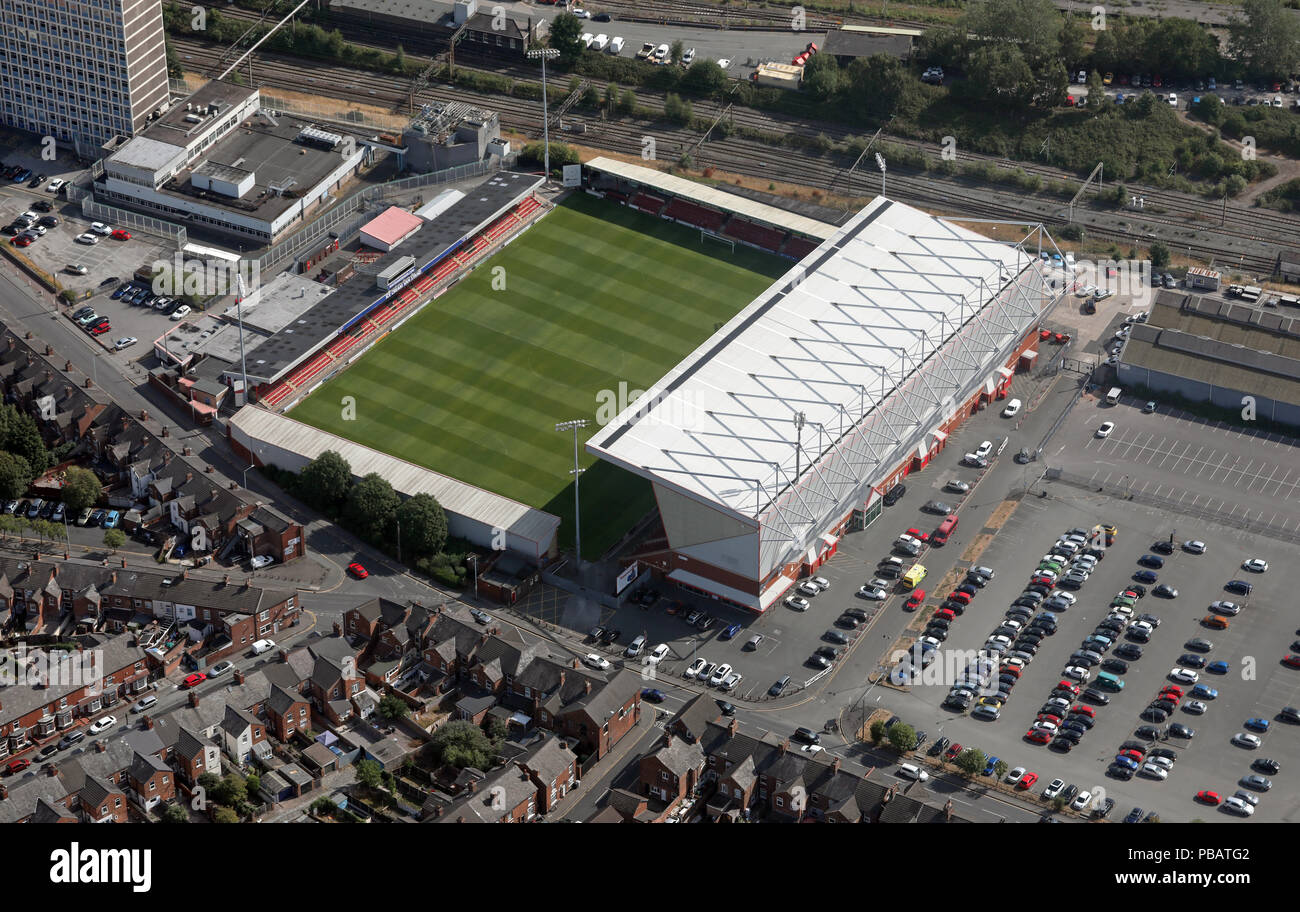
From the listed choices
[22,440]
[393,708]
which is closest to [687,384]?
[393,708]

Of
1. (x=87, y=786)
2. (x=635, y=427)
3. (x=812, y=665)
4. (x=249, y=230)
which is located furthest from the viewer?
(x=249, y=230)

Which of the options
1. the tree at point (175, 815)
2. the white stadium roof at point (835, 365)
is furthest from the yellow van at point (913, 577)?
the tree at point (175, 815)

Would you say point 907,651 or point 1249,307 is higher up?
point 1249,307

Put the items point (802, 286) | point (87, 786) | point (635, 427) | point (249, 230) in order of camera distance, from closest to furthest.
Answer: point (87, 786) < point (635, 427) < point (802, 286) < point (249, 230)

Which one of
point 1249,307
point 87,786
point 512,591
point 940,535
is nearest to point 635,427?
point 512,591

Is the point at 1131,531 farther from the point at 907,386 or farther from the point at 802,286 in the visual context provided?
the point at 802,286

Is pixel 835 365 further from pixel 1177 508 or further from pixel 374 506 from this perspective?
pixel 374 506

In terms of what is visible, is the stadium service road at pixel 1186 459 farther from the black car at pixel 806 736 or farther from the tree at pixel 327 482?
the tree at pixel 327 482

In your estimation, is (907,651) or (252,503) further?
(252,503)
